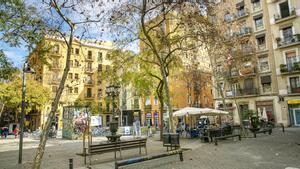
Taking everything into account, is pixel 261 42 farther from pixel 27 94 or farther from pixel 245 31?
pixel 27 94

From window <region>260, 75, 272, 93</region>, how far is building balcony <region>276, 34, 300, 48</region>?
4.32m

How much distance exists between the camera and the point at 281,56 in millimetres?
27953

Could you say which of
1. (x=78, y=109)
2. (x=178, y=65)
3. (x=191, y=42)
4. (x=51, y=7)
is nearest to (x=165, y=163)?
(x=51, y=7)

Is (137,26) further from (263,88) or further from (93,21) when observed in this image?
(263,88)

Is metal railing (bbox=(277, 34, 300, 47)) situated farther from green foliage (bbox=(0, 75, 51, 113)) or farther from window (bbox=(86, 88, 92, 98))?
window (bbox=(86, 88, 92, 98))

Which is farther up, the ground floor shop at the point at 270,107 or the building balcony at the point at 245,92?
the building balcony at the point at 245,92

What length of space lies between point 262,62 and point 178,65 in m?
18.5

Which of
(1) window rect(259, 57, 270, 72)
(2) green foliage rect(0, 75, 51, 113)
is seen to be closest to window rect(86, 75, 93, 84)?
(2) green foliage rect(0, 75, 51, 113)

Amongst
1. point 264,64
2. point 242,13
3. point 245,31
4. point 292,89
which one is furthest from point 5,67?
point 242,13

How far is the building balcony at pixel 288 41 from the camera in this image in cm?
2645

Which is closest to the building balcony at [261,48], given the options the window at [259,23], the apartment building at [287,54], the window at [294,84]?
the apartment building at [287,54]

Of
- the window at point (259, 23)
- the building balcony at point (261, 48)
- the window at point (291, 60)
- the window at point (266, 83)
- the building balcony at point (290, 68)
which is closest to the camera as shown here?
the building balcony at point (290, 68)

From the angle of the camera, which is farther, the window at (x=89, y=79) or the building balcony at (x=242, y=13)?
the window at (x=89, y=79)

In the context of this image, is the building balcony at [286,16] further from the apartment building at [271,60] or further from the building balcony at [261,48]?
the building balcony at [261,48]
